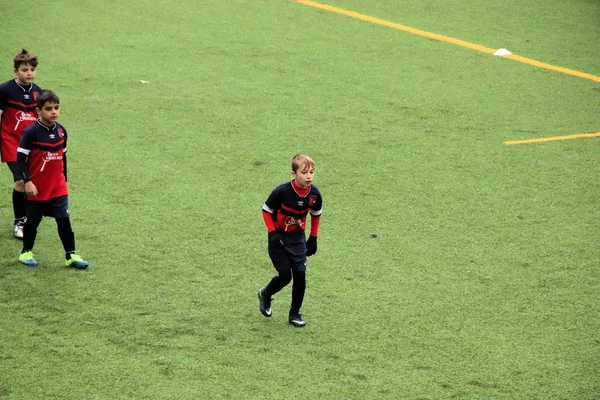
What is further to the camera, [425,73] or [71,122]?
[425,73]

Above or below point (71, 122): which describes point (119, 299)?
below

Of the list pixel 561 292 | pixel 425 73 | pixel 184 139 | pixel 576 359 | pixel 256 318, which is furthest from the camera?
pixel 425 73

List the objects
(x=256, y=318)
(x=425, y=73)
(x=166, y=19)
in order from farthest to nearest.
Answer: (x=166, y=19) < (x=425, y=73) < (x=256, y=318)

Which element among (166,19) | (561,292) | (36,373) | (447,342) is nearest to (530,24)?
(166,19)

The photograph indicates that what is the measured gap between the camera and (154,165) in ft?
33.0

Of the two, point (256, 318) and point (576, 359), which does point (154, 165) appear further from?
point (576, 359)

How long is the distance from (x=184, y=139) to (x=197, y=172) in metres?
0.95

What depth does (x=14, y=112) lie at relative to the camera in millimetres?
8367

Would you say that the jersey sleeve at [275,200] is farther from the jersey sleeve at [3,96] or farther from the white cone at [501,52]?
the white cone at [501,52]

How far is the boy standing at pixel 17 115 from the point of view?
27.2ft

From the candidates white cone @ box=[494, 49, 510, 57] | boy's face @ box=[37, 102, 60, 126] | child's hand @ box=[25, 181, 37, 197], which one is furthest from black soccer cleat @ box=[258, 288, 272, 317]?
white cone @ box=[494, 49, 510, 57]

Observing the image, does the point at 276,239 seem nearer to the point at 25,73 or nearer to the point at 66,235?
the point at 66,235

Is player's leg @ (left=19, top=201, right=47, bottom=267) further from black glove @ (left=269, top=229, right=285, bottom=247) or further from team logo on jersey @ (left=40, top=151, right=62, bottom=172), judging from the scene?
black glove @ (left=269, top=229, right=285, bottom=247)

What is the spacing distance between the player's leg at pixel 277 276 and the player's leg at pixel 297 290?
0.17ft
